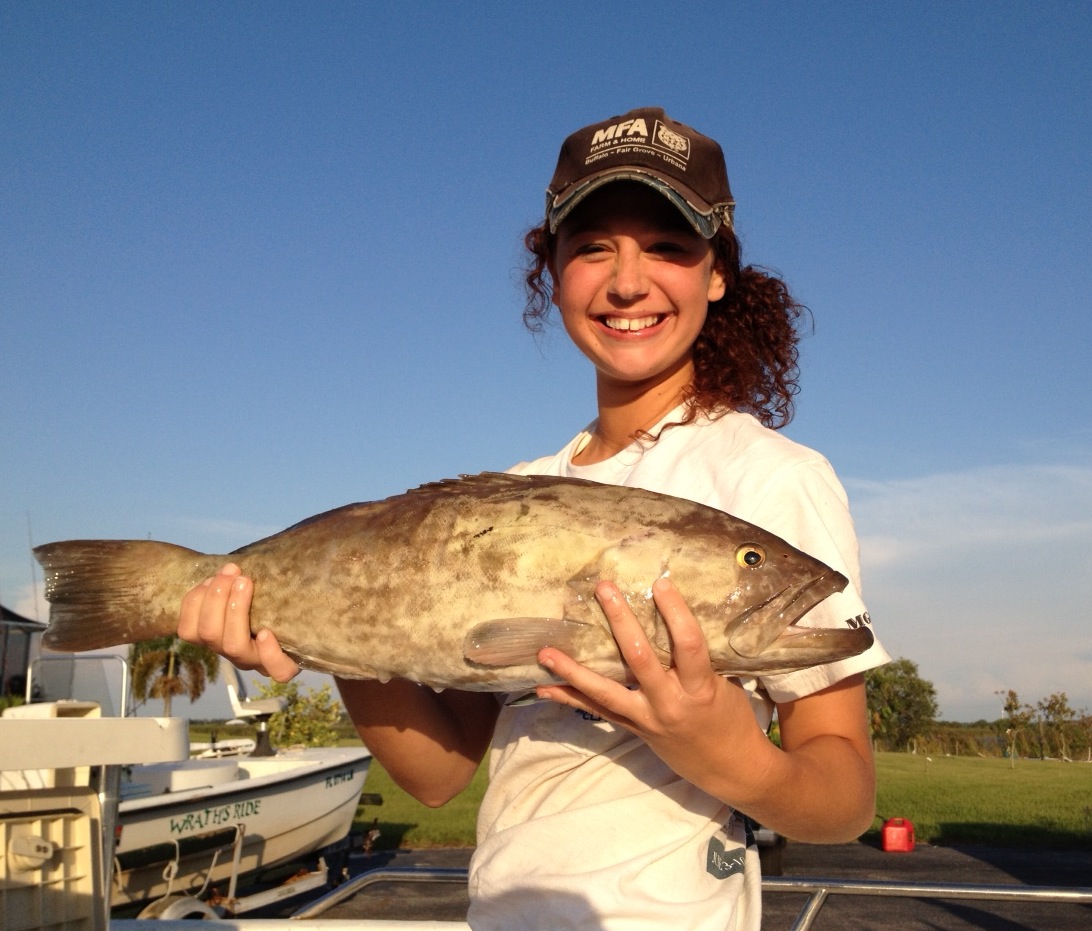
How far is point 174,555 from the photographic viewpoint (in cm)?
330

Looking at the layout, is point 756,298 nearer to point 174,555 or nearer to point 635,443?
point 635,443

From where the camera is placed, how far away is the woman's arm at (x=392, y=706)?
9.88 ft

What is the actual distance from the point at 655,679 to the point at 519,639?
0.41 meters

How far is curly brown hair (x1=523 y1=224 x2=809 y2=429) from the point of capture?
11.0 ft

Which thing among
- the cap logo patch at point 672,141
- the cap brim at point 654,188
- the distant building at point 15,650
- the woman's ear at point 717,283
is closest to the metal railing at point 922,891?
the woman's ear at point 717,283

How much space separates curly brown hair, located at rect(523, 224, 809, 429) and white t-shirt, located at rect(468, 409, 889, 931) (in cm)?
31

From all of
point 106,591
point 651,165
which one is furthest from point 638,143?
point 106,591

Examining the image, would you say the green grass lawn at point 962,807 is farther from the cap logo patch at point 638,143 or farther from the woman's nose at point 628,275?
the cap logo patch at point 638,143

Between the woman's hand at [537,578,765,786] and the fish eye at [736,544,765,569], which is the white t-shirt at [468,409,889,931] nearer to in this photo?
the fish eye at [736,544,765,569]

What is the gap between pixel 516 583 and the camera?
2.70 m

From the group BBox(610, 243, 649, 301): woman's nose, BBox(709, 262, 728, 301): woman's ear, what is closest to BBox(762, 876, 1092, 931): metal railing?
BBox(709, 262, 728, 301): woman's ear

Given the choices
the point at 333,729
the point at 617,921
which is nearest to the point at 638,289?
the point at 617,921

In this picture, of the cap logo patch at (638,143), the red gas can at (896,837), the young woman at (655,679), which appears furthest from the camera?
the red gas can at (896,837)

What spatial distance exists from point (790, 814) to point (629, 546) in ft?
2.63
